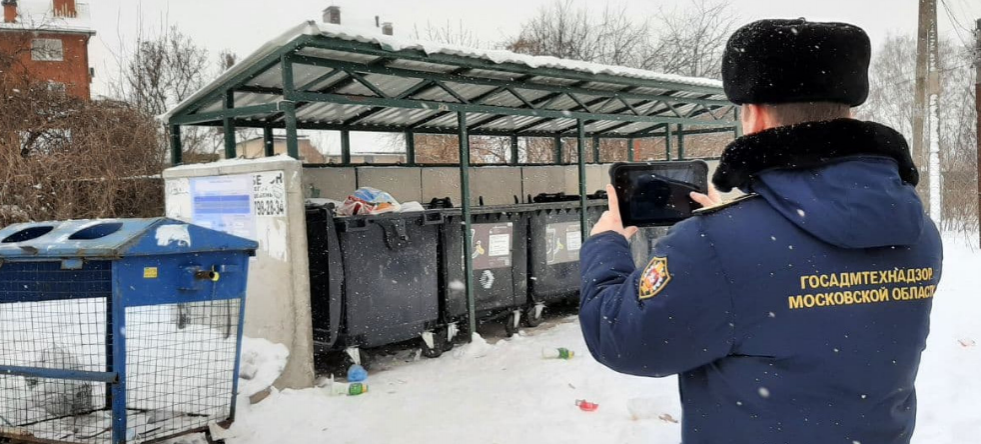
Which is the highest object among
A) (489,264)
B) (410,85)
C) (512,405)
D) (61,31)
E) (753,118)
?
(61,31)

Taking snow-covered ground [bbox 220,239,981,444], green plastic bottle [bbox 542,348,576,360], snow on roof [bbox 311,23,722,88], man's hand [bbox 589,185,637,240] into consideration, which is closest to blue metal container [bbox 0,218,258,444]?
snow-covered ground [bbox 220,239,981,444]

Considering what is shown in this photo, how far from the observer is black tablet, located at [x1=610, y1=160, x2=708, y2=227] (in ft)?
5.38

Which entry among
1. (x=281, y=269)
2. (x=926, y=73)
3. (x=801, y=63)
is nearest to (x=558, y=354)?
(x=281, y=269)

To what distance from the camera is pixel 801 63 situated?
1353mm

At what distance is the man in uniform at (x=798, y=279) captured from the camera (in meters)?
1.28

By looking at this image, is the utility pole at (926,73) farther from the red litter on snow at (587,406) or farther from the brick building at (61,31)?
the brick building at (61,31)

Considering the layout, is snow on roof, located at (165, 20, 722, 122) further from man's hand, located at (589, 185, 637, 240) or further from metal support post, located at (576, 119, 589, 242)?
man's hand, located at (589, 185, 637, 240)

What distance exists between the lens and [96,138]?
8336 millimetres

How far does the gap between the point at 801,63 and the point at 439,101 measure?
5.75 m

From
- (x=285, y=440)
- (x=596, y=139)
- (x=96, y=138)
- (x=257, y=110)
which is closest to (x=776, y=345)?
(x=285, y=440)

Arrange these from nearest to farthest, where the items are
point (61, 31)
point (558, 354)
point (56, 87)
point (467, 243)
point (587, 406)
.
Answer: point (587, 406) → point (558, 354) → point (467, 243) → point (56, 87) → point (61, 31)

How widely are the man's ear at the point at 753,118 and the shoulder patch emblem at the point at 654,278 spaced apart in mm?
341

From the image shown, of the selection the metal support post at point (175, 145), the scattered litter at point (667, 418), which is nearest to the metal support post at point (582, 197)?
the scattered litter at point (667, 418)

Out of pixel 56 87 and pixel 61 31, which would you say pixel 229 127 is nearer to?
pixel 56 87
